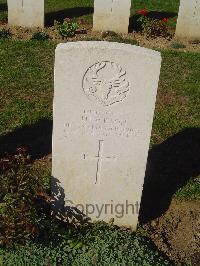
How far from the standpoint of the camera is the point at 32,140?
8195mm

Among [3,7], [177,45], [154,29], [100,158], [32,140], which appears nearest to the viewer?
[100,158]

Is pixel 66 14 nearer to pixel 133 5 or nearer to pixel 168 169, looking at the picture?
pixel 133 5

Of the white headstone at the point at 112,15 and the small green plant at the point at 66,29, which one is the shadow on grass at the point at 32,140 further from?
the white headstone at the point at 112,15

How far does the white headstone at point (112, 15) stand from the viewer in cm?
1335

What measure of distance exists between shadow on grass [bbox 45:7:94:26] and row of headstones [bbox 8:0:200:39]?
2.46 feet

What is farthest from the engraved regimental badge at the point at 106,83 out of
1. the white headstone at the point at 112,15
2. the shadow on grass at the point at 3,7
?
the shadow on grass at the point at 3,7

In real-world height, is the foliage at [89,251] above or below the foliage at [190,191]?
above

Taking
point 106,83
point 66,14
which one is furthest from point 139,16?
point 106,83

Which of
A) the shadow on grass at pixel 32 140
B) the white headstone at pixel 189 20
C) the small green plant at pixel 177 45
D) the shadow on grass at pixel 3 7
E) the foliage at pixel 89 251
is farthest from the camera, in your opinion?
the shadow on grass at pixel 3 7

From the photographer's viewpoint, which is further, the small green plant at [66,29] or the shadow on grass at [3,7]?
the shadow on grass at [3,7]

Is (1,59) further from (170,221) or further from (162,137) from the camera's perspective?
(170,221)

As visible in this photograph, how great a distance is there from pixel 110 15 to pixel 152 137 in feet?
20.4


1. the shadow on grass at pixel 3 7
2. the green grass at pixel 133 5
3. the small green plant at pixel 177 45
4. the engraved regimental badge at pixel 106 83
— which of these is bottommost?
the small green plant at pixel 177 45

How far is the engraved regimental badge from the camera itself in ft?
17.1
